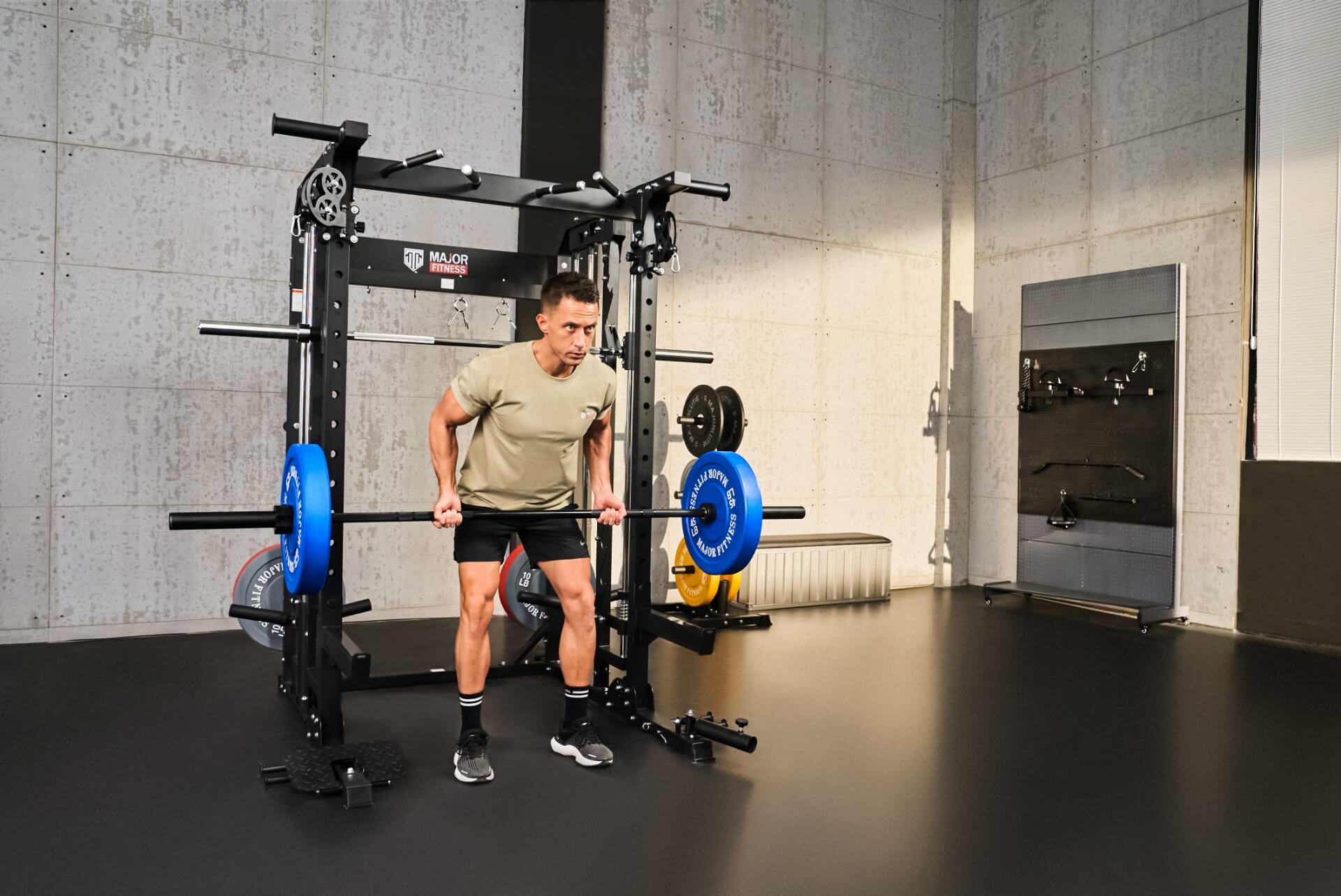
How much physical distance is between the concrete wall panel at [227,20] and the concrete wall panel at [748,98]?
218 centimetres

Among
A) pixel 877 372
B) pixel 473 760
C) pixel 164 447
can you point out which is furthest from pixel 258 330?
pixel 877 372

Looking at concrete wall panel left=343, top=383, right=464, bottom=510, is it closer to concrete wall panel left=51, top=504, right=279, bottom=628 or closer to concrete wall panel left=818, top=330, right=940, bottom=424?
concrete wall panel left=51, top=504, right=279, bottom=628

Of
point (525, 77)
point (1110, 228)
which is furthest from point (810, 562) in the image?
point (525, 77)

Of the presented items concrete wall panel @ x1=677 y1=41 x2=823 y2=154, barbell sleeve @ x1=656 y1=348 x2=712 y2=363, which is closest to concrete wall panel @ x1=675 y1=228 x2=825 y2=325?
concrete wall panel @ x1=677 y1=41 x2=823 y2=154

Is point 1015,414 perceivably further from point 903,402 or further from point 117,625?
point 117,625

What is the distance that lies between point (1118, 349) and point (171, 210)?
537 centimetres

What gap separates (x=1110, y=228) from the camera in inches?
249

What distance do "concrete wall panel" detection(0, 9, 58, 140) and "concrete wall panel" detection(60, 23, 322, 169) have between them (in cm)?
5

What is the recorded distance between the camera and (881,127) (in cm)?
691

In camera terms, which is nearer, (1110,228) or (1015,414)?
(1110,228)

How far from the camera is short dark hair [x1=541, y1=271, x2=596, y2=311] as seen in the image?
2.99 m

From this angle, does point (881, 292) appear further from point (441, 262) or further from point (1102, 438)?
point (441, 262)

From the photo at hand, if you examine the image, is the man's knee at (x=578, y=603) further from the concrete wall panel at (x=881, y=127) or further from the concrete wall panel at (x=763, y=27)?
the concrete wall panel at (x=881, y=127)

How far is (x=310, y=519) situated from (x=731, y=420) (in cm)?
313
